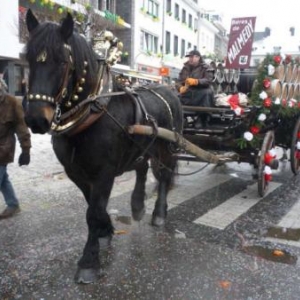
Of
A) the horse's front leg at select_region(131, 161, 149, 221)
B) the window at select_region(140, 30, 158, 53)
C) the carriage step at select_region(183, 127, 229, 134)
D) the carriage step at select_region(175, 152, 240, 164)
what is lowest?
the horse's front leg at select_region(131, 161, 149, 221)

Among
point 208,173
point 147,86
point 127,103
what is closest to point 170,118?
point 147,86

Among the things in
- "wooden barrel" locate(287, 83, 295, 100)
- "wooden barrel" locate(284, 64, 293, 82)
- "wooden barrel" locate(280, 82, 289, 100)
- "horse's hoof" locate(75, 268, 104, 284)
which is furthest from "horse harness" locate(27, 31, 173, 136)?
"wooden barrel" locate(287, 83, 295, 100)

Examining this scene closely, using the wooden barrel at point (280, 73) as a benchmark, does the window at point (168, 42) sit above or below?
above

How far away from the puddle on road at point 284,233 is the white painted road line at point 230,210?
0.51m

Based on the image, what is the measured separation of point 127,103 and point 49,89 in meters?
1.12

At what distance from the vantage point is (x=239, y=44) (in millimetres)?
8242

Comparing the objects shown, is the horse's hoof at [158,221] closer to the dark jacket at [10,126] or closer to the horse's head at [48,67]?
the dark jacket at [10,126]

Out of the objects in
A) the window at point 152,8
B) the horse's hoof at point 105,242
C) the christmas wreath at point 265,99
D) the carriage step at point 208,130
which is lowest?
the horse's hoof at point 105,242

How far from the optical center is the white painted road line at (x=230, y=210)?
5160mm

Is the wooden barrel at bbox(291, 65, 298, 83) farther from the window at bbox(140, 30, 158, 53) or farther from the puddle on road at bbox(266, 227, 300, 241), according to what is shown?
the window at bbox(140, 30, 158, 53)

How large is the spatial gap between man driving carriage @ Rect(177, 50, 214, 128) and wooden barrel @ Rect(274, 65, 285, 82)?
1004mm

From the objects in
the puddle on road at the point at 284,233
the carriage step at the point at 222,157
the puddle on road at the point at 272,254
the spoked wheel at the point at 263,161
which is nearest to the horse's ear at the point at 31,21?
the puddle on road at the point at 272,254

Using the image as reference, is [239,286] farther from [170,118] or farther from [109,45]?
[109,45]

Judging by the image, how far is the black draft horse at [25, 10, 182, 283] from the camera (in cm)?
288
